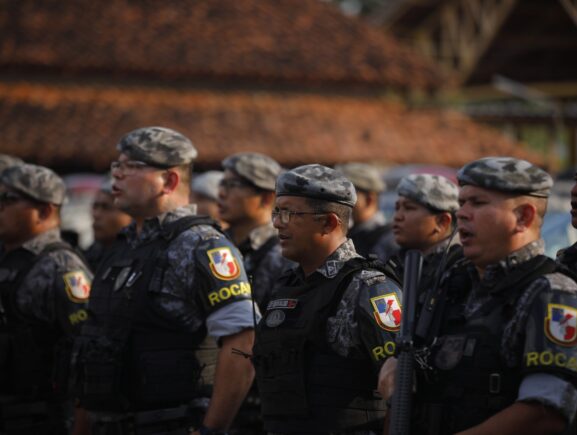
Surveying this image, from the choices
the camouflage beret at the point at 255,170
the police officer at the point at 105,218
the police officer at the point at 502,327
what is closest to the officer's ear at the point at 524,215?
the police officer at the point at 502,327

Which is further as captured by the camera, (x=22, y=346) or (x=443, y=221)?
(x=443, y=221)

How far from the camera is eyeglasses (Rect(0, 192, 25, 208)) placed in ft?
23.4

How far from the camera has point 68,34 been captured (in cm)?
2292

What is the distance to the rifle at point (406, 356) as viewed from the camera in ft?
13.7

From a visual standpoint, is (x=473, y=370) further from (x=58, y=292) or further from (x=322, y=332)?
(x=58, y=292)

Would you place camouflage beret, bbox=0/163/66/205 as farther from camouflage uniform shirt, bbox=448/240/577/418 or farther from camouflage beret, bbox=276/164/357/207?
camouflage uniform shirt, bbox=448/240/577/418

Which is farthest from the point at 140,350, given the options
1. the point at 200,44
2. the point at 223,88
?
the point at 200,44

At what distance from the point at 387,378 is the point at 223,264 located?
1.40m

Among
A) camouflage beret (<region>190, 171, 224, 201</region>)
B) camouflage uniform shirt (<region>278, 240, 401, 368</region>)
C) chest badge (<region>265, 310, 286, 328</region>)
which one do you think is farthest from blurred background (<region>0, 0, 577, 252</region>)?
camouflage uniform shirt (<region>278, 240, 401, 368</region>)

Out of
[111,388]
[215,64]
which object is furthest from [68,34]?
[111,388]

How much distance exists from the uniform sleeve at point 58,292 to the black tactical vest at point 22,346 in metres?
0.05

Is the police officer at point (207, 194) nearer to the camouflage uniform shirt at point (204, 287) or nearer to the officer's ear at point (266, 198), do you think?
the officer's ear at point (266, 198)

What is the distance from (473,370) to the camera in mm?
4188

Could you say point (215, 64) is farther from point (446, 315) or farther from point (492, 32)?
point (446, 315)
